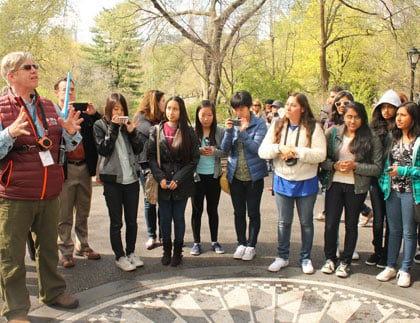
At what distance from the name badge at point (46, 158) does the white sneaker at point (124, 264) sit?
1580mm

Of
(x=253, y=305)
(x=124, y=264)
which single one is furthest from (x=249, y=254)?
(x=124, y=264)

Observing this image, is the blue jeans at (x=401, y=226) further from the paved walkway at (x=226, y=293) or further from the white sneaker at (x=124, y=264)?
the white sneaker at (x=124, y=264)

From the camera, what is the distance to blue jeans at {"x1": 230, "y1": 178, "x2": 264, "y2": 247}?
183 inches

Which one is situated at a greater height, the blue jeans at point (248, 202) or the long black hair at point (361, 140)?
the long black hair at point (361, 140)

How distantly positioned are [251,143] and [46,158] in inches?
84.2

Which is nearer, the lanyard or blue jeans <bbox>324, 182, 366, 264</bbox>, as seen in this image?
the lanyard

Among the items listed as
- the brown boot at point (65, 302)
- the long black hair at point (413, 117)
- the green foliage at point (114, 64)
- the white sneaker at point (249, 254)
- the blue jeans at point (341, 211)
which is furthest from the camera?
the green foliage at point (114, 64)

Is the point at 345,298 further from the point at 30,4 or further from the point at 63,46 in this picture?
the point at 63,46

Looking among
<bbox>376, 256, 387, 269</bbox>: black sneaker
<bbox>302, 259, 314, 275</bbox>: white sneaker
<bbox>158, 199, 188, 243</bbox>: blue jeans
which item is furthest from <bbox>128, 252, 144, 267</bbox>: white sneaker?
<bbox>376, 256, 387, 269</bbox>: black sneaker

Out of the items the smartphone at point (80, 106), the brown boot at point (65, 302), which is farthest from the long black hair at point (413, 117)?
the brown boot at point (65, 302)

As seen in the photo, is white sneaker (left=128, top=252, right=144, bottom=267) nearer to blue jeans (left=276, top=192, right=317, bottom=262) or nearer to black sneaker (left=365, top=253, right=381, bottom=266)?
blue jeans (left=276, top=192, right=317, bottom=262)

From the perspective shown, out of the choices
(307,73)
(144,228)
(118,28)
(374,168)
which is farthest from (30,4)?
(307,73)

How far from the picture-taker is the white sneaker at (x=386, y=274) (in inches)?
164

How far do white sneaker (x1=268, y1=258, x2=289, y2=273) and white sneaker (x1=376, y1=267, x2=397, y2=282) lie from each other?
94 cm
